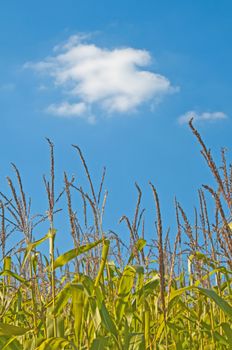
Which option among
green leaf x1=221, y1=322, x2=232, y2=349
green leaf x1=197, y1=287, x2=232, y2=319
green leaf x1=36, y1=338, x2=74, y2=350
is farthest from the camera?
green leaf x1=221, y1=322, x2=232, y2=349

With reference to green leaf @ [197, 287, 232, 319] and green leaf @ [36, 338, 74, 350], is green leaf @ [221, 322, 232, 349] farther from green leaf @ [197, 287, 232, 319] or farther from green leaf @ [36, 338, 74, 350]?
green leaf @ [36, 338, 74, 350]

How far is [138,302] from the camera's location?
3053 millimetres


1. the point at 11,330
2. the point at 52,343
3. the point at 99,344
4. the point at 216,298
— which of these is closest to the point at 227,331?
the point at 216,298

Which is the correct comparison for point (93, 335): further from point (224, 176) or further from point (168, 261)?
point (168, 261)

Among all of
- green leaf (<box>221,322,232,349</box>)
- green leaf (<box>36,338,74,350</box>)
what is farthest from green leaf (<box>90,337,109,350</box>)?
green leaf (<box>221,322,232,349</box>)

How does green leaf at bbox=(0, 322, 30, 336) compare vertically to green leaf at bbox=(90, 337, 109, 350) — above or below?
above

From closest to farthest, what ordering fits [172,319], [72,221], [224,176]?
[224,176]
[72,221]
[172,319]

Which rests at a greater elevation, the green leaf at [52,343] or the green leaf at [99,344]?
the green leaf at [52,343]

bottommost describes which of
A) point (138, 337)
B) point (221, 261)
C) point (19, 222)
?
point (138, 337)

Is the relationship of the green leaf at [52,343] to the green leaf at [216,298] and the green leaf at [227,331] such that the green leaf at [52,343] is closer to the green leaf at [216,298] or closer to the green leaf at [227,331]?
the green leaf at [216,298]

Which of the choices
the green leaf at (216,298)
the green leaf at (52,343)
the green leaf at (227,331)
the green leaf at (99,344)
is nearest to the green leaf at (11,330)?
the green leaf at (52,343)

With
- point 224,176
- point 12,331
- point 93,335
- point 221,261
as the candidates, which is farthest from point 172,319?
point 224,176

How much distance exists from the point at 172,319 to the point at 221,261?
524mm

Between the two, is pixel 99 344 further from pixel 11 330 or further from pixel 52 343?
pixel 11 330
